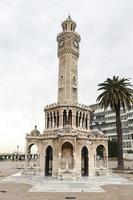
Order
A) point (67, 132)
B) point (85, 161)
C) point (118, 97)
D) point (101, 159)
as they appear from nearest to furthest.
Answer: point (67, 132)
point (85, 161)
point (118, 97)
point (101, 159)

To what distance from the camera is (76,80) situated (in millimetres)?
44719

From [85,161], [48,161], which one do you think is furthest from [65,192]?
[48,161]

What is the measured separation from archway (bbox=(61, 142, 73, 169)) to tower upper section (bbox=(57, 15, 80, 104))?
807 cm

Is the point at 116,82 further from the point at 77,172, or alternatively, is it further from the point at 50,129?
the point at 77,172

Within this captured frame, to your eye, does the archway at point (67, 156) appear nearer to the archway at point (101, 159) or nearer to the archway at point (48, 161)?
the archway at point (48, 161)

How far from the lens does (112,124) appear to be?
103m

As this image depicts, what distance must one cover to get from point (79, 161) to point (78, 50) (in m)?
22.4

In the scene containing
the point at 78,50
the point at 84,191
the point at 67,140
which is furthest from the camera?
the point at 78,50

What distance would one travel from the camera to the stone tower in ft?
124

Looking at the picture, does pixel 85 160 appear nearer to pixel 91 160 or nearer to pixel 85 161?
pixel 85 161

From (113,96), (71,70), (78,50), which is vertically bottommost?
(113,96)

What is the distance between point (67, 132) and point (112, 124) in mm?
69258

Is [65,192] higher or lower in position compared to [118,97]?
lower

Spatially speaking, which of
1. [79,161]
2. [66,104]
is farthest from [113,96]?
[79,161]
